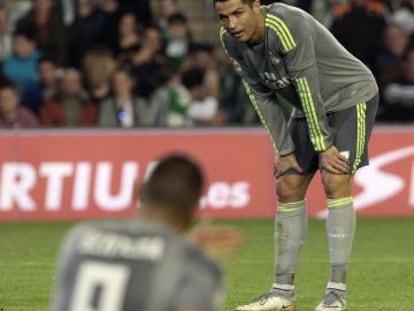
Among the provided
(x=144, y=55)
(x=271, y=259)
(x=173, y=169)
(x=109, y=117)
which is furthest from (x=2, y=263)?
(x=173, y=169)

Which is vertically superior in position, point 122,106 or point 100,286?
point 100,286

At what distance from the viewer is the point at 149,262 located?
5656 mm

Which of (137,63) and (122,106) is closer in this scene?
(122,106)

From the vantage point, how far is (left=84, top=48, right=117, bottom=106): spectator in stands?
19.1 meters

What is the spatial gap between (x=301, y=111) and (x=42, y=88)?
9.60 meters

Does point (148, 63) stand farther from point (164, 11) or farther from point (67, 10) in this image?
point (67, 10)

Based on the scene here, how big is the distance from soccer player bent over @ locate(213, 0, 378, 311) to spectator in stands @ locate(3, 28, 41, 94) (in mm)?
9650

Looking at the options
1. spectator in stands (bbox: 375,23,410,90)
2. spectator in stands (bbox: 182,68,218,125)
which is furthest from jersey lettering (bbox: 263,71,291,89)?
spectator in stands (bbox: 375,23,410,90)

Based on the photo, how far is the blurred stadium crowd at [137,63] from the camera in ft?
62.1

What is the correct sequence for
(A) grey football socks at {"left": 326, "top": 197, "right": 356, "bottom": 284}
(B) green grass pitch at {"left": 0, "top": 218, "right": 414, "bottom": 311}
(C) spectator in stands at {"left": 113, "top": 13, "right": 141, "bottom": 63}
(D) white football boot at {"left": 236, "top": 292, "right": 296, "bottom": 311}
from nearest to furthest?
(A) grey football socks at {"left": 326, "top": 197, "right": 356, "bottom": 284} < (D) white football boot at {"left": 236, "top": 292, "right": 296, "bottom": 311} < (B) green grass pitch at {"left": 0, "top": 218, "right": 414, "bottom": 311} < (C) spectator in stands at {"left": 113, "top": 13, "right": 141, "bottom": 63}

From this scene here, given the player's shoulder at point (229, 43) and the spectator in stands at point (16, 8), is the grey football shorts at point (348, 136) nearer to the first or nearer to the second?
the player's shoulder at point (229, 43)

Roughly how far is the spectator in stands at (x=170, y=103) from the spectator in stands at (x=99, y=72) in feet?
1.95

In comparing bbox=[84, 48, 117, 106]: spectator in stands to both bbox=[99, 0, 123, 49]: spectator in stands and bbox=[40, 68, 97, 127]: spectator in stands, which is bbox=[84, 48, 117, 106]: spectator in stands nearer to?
bbox=[40, 68, 97, 127]: spectator in stands

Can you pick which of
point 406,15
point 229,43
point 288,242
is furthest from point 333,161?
point 406,15
